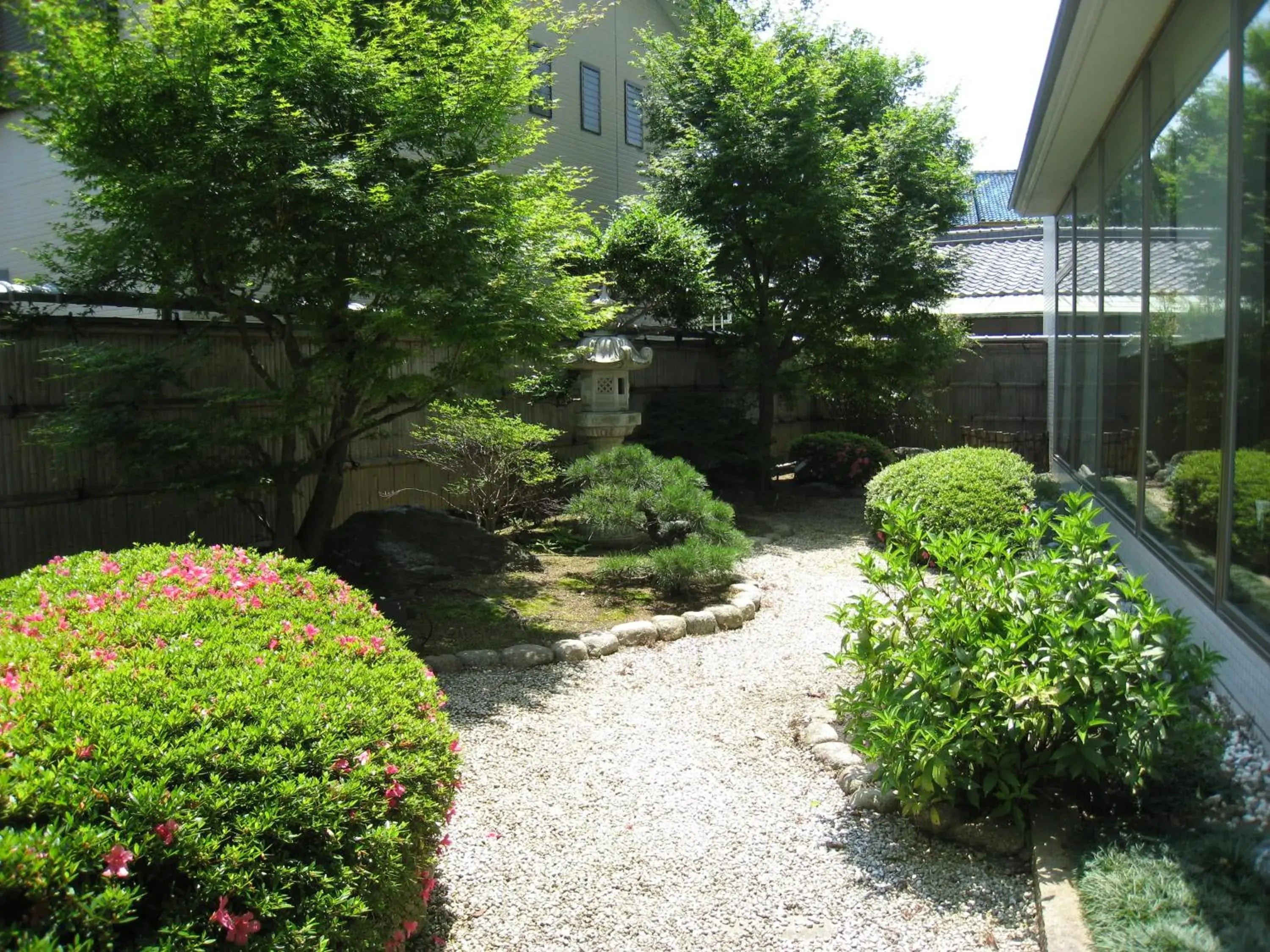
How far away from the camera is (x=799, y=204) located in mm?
11445

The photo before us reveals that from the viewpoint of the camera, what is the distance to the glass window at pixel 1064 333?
981 cm

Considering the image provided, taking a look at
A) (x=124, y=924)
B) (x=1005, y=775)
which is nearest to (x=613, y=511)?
(x=1005, y=775)

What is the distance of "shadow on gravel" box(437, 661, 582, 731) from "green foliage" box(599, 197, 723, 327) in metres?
6.63

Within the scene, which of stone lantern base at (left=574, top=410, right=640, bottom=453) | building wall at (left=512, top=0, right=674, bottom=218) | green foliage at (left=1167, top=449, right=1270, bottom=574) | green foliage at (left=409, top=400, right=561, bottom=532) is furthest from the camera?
building wall at (left=512, top=0, right=674, bottom=218)

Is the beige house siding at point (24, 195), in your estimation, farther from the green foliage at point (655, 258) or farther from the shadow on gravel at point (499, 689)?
the shadow on gravel at point (499, 689)

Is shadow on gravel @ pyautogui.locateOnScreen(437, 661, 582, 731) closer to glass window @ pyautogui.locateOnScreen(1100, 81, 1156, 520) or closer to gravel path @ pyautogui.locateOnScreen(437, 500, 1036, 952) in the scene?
gravel path @ pyautogui.locateOnScreen(437, 500, 1036, 952)

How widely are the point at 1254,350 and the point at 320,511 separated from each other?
19.1 feet

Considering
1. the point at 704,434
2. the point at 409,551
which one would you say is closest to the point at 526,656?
the point at 409,551

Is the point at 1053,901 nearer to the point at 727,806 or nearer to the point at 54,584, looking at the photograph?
the point at 727,806

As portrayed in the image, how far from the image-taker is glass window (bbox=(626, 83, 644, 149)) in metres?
17.1

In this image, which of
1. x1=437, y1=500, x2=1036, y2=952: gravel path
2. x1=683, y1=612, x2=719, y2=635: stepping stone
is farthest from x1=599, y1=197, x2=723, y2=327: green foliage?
x1=437, y1=500, x2=1036, y2=952: gravel path

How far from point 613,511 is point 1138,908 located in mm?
5890

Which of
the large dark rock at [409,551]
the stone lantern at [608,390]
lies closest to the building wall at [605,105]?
the stone lantern at [608,390]

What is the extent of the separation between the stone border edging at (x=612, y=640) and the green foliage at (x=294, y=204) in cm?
177
